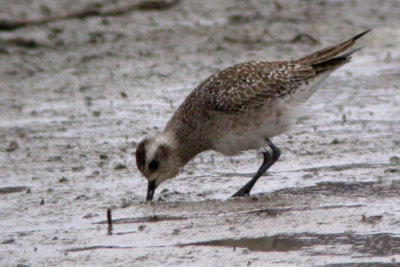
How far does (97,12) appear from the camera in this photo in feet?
53.2

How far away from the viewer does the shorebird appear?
8211 millimetres

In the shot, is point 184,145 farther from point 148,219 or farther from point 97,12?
point 97,12

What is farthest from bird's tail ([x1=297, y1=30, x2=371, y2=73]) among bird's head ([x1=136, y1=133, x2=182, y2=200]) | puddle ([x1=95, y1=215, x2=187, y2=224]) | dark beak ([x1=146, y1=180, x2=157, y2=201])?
puddle ([x1=95, y1=215, x2=187, y2=224])

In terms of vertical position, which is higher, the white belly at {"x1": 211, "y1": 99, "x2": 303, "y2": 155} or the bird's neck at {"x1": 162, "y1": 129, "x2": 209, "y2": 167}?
the white belly at {"x1": 211, "y1": 99, "x2": 303, "y2": 155}

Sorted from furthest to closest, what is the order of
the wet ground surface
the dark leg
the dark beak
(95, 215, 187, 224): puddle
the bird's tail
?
the bird's tail, the dark beak, the dark leg, (95, 215, 187, 224): puddle, the wet ground surface

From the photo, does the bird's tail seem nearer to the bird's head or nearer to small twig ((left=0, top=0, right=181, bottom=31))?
the bird's head

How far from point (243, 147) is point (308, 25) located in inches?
305

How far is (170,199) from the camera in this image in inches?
317

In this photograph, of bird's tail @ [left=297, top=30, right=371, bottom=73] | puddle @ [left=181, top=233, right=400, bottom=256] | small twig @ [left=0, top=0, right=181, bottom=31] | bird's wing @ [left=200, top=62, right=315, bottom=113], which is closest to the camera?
puddle @ [left=181, top=233, right=400, bottom=256]

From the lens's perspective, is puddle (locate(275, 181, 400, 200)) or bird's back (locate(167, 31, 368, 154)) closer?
puddle (locate(275, 181, 400, 200))

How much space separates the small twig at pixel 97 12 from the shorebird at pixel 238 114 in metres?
7.49

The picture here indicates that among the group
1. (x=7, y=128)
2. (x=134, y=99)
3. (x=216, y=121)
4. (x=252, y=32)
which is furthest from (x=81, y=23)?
(x=216, y=121)

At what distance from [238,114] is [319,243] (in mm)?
2276

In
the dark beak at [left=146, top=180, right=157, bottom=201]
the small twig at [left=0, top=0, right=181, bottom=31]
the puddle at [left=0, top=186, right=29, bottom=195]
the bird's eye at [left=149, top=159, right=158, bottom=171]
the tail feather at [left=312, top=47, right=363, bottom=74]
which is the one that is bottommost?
the small twig at [left=0, top=0, right=181, bottom=31]
